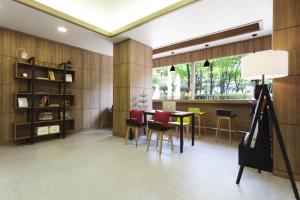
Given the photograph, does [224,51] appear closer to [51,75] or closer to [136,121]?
[136,121]

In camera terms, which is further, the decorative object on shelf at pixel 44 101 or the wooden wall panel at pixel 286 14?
the decorative object on shelf at pixel 44 101

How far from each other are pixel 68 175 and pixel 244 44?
5.70 meters

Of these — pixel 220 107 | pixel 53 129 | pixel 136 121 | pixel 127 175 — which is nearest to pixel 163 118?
pixel 136 121

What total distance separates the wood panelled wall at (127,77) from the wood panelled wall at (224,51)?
1829 mm

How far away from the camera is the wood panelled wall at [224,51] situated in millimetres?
4848

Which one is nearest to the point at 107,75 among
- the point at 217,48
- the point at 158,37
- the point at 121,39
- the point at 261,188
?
the point at 121,39

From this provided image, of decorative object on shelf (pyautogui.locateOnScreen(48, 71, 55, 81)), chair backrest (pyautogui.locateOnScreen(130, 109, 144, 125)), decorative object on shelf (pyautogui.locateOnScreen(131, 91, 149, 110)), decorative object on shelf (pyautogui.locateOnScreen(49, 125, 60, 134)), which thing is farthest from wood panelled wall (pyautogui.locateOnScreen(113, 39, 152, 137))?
decorative object on shelf (pyautogui.locateOnScreen(48, 71, 55, 81))

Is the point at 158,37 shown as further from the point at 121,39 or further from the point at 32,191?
the point at 32,191

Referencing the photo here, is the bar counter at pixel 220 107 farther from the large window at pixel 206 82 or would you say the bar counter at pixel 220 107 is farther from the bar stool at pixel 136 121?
the bar stool at pixel 136 121

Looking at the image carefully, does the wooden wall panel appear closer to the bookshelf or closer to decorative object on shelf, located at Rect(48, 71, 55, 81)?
the bookshelf

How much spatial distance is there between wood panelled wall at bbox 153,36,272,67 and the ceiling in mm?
264

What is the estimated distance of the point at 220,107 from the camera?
213 inches

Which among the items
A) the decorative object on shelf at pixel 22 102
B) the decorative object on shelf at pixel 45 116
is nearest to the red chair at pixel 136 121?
the decorative object on shelf at pixel 45 116

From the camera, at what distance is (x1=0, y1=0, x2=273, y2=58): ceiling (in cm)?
329
